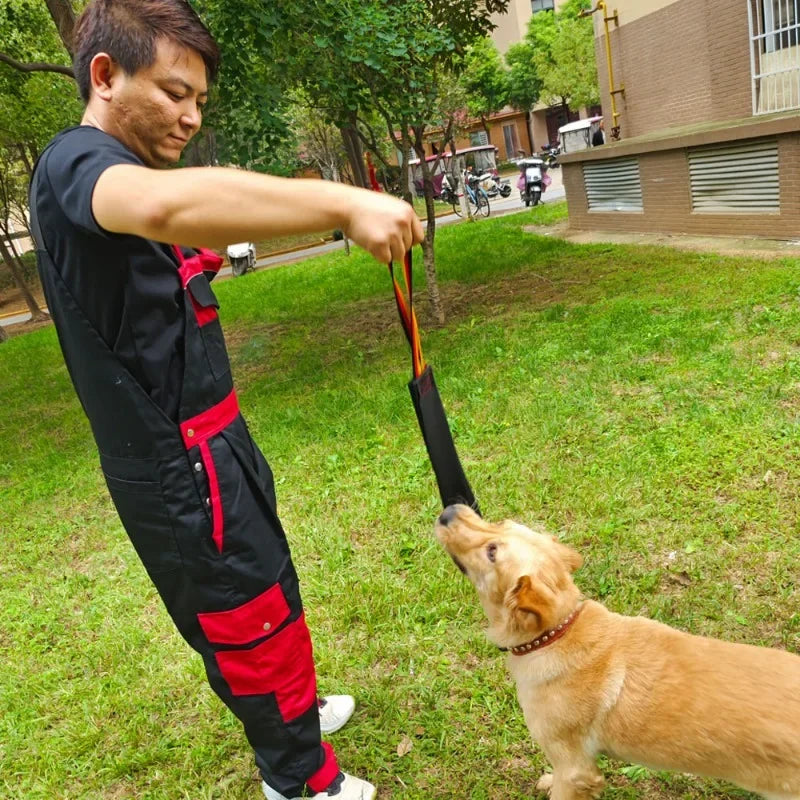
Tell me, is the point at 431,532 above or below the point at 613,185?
below

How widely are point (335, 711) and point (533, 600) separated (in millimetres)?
1216

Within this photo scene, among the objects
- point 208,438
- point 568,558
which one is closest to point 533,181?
point 568,558

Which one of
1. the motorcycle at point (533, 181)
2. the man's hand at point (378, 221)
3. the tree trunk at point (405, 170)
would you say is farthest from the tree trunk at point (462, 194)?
the man's hand at point (378, 221)

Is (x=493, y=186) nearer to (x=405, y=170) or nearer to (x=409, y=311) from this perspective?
(x=405, y=170)

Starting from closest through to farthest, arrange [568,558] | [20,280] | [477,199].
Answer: [568,558], [20,280], [477,199]

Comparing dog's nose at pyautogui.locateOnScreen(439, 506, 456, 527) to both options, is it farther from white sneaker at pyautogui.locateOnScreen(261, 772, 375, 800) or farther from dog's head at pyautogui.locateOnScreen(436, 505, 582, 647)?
white sneaker at pyautogui.locateOnScreen(261, 772, 375, 800)

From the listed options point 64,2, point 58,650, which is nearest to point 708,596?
point 58,650

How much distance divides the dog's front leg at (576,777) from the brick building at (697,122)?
8.36m

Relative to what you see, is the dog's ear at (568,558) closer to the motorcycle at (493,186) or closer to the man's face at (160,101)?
the man's face at (160,101)

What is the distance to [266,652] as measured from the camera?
6.68ft

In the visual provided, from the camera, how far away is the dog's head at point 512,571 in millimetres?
2131

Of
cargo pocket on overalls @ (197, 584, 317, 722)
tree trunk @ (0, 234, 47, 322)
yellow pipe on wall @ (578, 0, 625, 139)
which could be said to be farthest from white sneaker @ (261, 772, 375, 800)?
tree trunk @ (0, 234, 47, 322)

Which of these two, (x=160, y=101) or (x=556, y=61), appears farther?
(x=556, y=61)

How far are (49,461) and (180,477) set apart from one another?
555 centimetres
